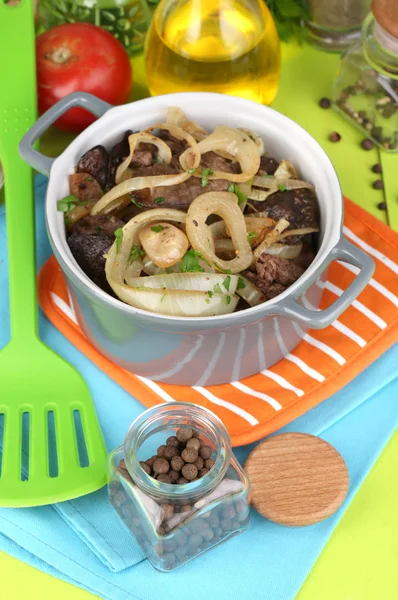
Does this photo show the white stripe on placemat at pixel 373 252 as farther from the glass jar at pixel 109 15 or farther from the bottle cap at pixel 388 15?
the glass jar at pixel 109 15

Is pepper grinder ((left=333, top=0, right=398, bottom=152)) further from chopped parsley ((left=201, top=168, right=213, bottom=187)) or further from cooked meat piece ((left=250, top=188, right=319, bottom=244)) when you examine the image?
chopped parsley ((left=201, top=168, right=213, bottom=187))

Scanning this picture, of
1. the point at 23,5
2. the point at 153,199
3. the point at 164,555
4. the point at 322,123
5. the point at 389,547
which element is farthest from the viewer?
the point at 322,123

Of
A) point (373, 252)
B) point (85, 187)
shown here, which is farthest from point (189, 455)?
point (373, 252)

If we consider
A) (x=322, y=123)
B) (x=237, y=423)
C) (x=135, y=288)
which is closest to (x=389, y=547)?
(x=237, y=423)

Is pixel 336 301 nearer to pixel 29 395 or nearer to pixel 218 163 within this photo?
pixel 218 163

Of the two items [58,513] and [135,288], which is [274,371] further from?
[58,513]

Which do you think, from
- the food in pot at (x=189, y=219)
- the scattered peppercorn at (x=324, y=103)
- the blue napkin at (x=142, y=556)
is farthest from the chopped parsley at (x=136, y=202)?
the scattered peppercorn at (x=324, y=103)
